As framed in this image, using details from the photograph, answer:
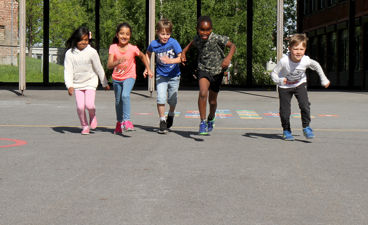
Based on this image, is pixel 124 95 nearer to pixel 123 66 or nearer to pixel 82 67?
pixel 123 66

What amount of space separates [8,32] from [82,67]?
84.7 feet

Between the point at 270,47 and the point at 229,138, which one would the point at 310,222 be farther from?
the point at 270,47

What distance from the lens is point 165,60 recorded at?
9.77m

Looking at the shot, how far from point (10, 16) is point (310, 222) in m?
36.1

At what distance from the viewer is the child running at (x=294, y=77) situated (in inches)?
358

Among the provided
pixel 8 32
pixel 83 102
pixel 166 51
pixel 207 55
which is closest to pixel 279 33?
pixel 166 51

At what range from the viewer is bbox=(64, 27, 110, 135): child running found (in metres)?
9.81

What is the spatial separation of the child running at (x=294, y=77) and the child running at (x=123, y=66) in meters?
1.92

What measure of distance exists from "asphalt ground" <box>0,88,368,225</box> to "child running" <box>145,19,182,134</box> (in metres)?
0.55

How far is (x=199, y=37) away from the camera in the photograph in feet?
31.3

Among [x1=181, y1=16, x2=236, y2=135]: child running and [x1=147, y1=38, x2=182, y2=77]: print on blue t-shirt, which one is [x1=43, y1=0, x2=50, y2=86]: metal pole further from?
[x1=181, y1=16, x2=236, y2=135]: child running

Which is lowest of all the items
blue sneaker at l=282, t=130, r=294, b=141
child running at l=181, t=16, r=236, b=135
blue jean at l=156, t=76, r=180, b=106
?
blue sneaker at l=282, t=130, r=294, b=141

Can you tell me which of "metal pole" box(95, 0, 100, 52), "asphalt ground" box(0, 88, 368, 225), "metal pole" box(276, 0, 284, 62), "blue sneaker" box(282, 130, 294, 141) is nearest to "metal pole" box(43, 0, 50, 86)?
"metal pole" box(95, 0, 100, 52)

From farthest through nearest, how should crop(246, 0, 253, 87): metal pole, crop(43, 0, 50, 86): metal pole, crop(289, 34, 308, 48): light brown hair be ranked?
crop(246, 0, 253, 87): metal pole, crop(43, 0, 50, 86): metal pole, crop(289, 34, 308, 48): light brown hair
